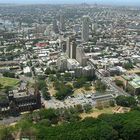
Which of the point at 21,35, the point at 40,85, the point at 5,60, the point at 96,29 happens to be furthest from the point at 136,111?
the point at 96,29

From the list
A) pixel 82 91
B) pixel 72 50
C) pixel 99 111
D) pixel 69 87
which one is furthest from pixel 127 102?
pixel 72 50

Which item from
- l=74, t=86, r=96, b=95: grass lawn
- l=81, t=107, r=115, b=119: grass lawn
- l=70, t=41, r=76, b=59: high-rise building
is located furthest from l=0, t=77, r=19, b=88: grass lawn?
l=70, t=41, r=76, b=59: high-rise building

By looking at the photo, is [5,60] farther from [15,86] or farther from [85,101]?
[85,101]

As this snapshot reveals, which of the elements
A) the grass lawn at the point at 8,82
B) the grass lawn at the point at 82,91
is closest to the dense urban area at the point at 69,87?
the grass lawn at the point at 8,82

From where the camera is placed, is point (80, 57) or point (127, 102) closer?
point (127, 102)

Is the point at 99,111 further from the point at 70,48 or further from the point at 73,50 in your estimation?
the point at 70,48

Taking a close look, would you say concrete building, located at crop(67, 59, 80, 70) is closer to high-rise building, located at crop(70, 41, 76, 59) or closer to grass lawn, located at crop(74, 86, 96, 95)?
high-rise building, located at crop(70, 41, 76, 59)

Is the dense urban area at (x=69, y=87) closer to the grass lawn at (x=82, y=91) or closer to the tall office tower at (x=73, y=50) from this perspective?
the tall office tower at (x=73, y=50)
